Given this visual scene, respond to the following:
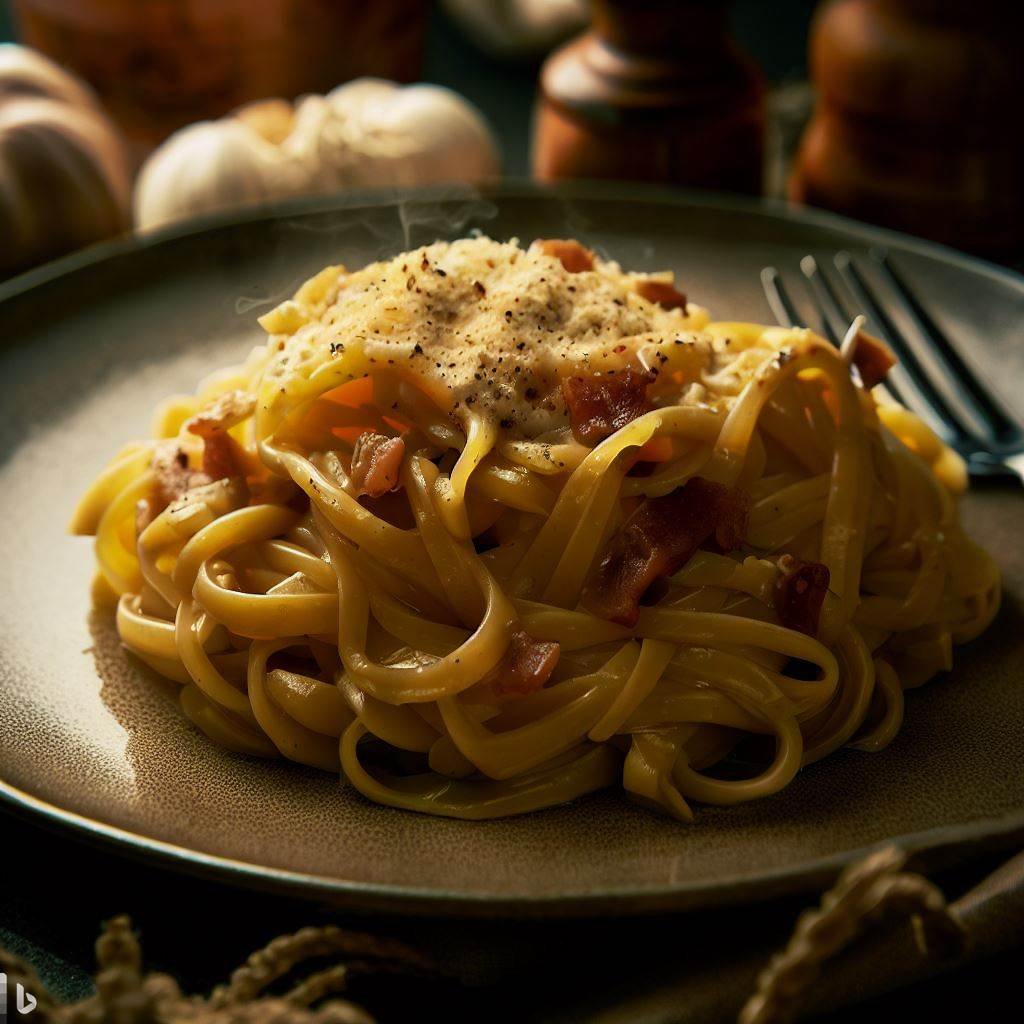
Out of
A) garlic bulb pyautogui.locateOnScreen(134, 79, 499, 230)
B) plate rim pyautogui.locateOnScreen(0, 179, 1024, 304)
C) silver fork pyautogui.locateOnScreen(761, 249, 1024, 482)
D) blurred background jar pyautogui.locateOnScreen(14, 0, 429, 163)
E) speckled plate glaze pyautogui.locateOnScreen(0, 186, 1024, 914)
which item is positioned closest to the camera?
speckled plate glaze pyautogui.locateOnScreen(0, 186, 1024, 914)

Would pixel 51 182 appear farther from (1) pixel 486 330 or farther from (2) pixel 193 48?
(1) pixel 486 330

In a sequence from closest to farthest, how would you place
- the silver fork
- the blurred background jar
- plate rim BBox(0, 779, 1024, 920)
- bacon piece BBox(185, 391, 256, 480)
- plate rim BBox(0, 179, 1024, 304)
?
1. plate rim BBox(0, 779, 1024, 920)
2. bacon piece BBox(185, 391, 256, 480)
3. the silver fork
4. plate rim BBox(0, 179, 1024, 304)
5. the blurred background jar

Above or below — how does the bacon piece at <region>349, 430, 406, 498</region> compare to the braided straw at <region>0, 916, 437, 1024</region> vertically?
above

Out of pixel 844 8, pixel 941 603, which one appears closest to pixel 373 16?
pixel 844 8

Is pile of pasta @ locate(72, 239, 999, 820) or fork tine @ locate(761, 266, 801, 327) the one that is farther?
fork tine @ locate(761, 266, 801, 327)

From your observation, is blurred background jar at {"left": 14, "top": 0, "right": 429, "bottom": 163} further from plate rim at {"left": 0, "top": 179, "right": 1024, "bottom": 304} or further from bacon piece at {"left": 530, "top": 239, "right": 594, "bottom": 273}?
bacon piece at {"left": 530, "top": 239, "right": 594, "bottom": 273}

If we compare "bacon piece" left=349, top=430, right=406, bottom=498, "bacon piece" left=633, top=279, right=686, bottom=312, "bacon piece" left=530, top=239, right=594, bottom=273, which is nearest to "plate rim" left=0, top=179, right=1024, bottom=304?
"bacon piece" left=530, top=239, right=594, bottom=273

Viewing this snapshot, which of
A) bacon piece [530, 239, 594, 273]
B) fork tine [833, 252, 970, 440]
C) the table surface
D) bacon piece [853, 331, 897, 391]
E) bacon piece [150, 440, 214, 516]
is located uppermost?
bacon piece [530, 239, 594, 273]
